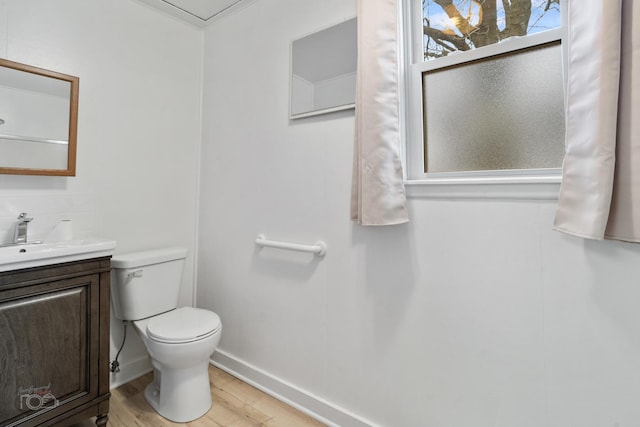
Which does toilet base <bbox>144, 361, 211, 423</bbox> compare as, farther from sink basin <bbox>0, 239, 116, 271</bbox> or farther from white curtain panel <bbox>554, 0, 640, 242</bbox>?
white curtain panel <bbox>554, 0, 640, 242</bbox>

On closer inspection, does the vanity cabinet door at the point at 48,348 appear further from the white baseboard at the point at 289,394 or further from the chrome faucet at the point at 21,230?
the white baseboard at the point at 289,394

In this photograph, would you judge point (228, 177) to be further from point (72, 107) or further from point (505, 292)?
point (505, 292)

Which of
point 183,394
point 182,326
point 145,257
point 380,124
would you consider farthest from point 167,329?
point 380,124

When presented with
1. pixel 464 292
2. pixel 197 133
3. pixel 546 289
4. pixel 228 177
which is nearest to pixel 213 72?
pixel 197 133

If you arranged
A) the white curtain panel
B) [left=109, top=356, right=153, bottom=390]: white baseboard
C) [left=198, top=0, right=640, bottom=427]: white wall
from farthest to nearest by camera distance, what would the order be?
[left=109, top=356, right=153, bottom=390]: white baseboard
[left=198, top=0, right=640, bottom=427]: white wall
the white curtain panel

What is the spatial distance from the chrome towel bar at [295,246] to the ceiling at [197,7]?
59.6 inches

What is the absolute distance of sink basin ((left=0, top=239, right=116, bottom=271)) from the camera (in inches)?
46.4

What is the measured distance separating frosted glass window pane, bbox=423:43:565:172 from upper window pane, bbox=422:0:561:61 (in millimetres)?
83

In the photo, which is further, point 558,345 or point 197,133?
point 197,133

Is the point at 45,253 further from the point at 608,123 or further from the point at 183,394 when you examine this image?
the point at 608,123

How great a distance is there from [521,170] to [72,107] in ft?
7.20

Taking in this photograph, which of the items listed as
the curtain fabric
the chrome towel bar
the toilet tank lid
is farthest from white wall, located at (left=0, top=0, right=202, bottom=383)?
the curtain fabric

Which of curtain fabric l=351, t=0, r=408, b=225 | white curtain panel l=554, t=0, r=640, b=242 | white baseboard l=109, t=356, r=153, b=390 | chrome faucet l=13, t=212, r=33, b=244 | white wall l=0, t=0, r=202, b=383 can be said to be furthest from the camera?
white baseboard l=109, t=356, r=153, b=390

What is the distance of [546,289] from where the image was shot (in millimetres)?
1056
